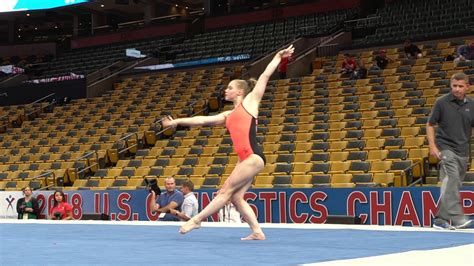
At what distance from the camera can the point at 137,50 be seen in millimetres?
33156

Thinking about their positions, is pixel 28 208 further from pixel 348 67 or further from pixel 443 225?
pixel 443 225

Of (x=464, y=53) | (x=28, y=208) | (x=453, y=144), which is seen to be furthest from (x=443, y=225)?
(x=464, y=53)

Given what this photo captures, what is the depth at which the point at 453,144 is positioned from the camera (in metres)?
7.71

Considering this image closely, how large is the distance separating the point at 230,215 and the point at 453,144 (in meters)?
5.70

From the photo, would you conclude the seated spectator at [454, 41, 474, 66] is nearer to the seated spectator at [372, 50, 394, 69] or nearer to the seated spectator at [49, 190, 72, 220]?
the seated spectator at [372, 50, 394, 69]

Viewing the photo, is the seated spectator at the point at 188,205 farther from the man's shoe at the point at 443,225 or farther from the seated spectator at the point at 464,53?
the seated spectator at the point at 464,53

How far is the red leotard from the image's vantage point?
697 centimetres

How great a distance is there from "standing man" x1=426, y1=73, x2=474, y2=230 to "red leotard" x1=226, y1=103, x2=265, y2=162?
1.81 metres

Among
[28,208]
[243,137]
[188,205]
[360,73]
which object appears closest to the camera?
[243,137]

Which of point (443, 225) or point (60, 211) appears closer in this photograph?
point (443, 225)

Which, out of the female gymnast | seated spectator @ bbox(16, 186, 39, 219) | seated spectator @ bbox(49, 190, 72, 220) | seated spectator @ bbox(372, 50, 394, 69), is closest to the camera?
the female gymnast

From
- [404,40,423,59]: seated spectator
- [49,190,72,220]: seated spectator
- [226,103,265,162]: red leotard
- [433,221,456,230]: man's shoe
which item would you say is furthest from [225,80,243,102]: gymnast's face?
[404,40,423,59]: seated spectator

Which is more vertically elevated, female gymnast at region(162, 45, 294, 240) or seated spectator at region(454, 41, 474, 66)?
seated spectator at region(454, 41, 474, 66)

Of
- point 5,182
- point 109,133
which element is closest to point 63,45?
point 109,133
